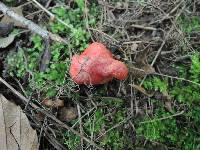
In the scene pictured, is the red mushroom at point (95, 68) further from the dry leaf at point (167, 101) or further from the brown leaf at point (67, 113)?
the dry leaf at point (167, 101)

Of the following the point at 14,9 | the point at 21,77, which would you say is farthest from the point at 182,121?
the point at 14,9

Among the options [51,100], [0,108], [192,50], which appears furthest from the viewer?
[192,50]

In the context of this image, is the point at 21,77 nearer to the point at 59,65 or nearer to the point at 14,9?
the point at 59,65

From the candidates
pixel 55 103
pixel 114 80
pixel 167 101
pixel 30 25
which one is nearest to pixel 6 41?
pixel 30 25

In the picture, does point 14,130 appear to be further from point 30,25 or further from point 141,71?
point 141,71

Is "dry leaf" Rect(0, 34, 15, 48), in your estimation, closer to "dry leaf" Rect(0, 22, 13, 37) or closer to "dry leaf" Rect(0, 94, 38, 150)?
"dry leaf" Rect(0, 22, 13, 37)
